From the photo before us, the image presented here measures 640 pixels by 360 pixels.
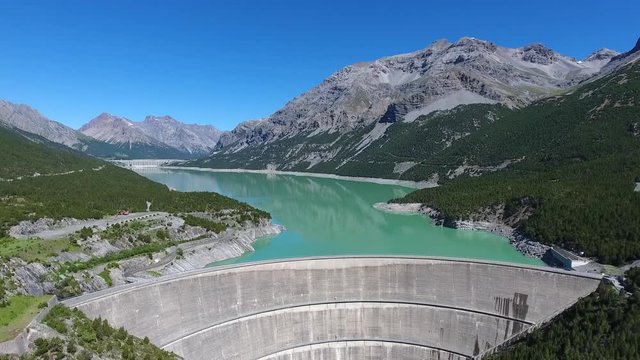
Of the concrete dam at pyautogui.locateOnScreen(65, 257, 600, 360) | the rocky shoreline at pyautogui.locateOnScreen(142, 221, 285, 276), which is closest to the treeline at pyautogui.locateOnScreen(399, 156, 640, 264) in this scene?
the concrete dam at pyautogui.locateOnScreen(65, 257, 600, 360)

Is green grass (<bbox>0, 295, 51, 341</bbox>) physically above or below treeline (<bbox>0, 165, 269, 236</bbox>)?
below

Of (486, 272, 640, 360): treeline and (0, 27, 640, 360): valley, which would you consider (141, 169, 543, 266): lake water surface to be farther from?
(486, 272, 640, 360): treeline

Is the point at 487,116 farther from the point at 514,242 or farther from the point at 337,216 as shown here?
the point at 514,242

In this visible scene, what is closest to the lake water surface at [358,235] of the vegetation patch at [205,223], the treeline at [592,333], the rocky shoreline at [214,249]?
the rocky shoreline at [214,249]

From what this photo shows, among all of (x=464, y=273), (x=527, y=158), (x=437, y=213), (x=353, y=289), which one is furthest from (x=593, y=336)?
(x=527, y=158)

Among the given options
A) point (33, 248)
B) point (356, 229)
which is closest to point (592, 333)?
point (33, 248)

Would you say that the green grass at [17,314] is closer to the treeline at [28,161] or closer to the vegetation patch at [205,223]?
the vegetation patch at [205,223]
